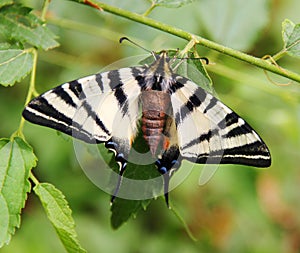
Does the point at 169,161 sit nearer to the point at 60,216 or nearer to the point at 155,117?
the point at 155,117

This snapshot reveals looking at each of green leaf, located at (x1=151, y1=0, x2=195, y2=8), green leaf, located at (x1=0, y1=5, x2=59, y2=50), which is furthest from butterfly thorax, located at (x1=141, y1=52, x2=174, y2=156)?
green leaf, located at (x1=0, y1=5, x2=59, y2=50)

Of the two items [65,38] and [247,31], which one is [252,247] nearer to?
[247,31]

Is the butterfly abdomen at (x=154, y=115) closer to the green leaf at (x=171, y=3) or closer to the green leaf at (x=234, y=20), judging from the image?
the green leaf at (x=171, y=3)

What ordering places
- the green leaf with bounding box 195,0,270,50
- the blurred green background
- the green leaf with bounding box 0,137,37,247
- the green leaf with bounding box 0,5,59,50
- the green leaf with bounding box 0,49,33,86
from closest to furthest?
the green leaf with bounding box 0,137,37,247 → the green leaf with bounding box 0,49,33,86 → the green leaf with bounding box 0,5,59,50 → the green leaf with bounding box 195,0,270,50 → the blurred green background

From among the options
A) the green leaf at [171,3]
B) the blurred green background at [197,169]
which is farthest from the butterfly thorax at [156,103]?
the blurred green background at [197,169]

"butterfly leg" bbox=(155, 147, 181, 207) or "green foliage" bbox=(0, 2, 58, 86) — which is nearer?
"butterfly leg" bbox=(155, 147, 181, 207)

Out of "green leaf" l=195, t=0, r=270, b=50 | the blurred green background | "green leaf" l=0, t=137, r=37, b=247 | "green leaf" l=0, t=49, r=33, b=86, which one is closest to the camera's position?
"green leaf" l=0, t=137, r=37, b=247

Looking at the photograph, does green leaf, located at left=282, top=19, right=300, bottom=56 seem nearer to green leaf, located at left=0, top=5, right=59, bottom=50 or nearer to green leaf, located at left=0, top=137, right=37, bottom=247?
green leaf, located at left=0, top=5, right=59, bottom=50
